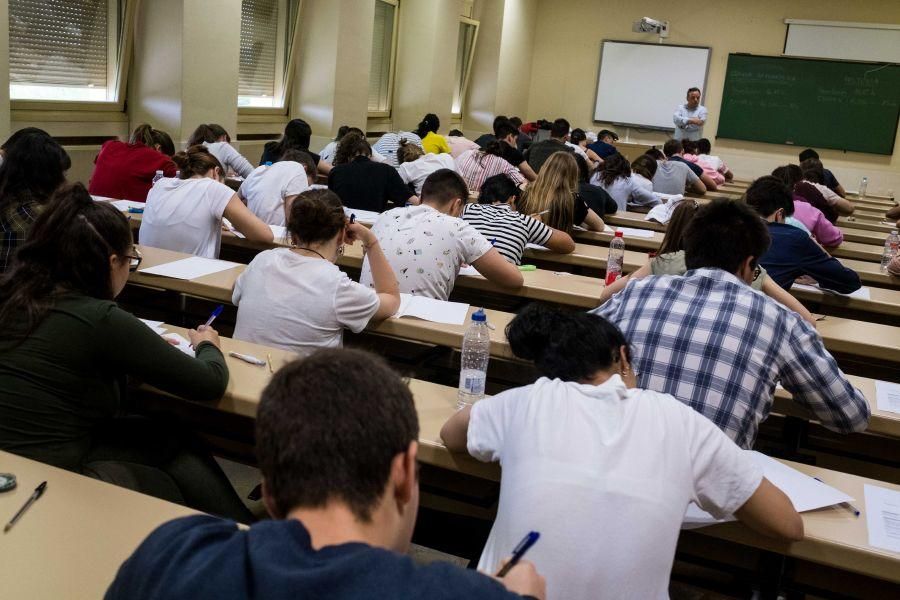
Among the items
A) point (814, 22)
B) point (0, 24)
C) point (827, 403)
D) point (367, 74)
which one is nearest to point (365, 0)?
point (367, 74)

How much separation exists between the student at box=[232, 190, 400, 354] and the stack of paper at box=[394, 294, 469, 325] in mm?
227

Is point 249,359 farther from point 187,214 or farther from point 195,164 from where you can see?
point 195,164

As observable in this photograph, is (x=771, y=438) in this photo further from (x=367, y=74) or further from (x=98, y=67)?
(x=367, y=74)

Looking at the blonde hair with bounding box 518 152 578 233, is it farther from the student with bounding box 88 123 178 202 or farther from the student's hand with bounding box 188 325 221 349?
the student's hand with bounding box 188 325 221 349

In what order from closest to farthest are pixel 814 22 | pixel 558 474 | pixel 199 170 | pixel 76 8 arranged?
1. pixel 558 474
2. pixel 199 170
3. pixel 76 8
4. pixel 814 22

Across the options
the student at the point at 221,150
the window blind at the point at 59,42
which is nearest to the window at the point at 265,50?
the window blind at the point at 59,42

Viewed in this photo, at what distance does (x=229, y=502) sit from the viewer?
221 centimetres

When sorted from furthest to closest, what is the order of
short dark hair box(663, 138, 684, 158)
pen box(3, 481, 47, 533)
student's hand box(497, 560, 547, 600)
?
short dark hair box(663, 138, 684, 158) → pen box(3, 481, 47, 533) → student's hand box(497, 560, 547, 600)

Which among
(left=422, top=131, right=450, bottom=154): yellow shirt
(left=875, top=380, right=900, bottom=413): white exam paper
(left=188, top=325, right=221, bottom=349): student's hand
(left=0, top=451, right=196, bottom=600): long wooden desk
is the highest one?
(left=422, top=131, right=450, bottom=154): yellow shirt

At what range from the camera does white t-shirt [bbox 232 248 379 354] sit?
9.03 feet

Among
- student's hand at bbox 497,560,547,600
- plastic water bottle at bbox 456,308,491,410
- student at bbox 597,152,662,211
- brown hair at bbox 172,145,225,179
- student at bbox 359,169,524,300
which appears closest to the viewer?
student's hand at bbox 497,560,547,600

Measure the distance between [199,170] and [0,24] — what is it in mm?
2798

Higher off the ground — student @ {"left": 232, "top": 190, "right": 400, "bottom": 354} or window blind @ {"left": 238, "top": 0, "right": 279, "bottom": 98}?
window blind @ {"left": 238, "top": 0, "right": 279, "bottom": 98}

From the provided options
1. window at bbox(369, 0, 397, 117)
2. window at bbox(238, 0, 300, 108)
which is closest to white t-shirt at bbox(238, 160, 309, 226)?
window at bbox(238, 0, 300, 108)
